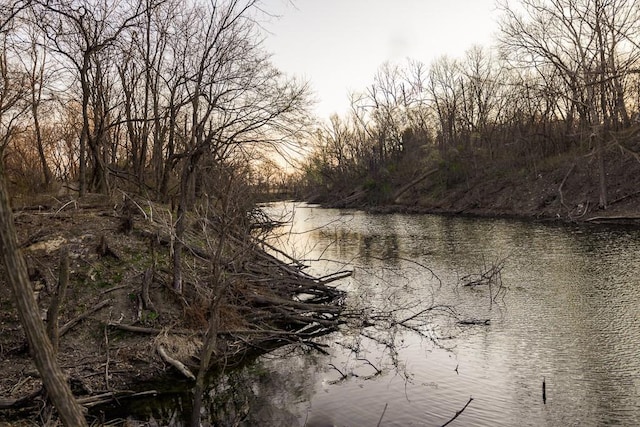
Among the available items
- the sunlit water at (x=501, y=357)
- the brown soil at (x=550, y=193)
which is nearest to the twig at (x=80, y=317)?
the sunlit water at (x=501, y=357)

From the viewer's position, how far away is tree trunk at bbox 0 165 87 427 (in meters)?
3.75

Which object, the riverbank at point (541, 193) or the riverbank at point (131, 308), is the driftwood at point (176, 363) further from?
the riverbank at point (541, 193)

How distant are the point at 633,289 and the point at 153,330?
1210cm

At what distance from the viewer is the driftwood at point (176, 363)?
9.28 metres

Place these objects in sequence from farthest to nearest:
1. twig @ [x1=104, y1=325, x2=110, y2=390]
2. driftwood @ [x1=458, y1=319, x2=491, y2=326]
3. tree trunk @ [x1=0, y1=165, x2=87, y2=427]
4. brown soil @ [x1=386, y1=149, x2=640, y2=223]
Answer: brown soil @ [x1=386, y1=149, x2=640, y2=223], driftwood @ [x1=458, y1=319, x2=491, y2=326], twig @ [x1=104, y1=325, x2=110, y2=390], tree trunk @ [x1=0, y1=165, x2=87, y2=427]

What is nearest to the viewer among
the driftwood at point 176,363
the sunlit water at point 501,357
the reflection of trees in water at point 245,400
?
the sunlit water at point 501,357

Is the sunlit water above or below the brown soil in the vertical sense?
below

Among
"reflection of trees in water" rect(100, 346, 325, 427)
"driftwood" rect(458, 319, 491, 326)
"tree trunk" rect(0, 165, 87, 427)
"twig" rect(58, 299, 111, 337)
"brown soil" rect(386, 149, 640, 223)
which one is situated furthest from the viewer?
"brown soil" rect(386, 149, 640, 223)

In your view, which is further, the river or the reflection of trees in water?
the reflection of trees in water

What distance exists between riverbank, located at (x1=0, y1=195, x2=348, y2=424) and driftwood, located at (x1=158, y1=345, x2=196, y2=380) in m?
0.02

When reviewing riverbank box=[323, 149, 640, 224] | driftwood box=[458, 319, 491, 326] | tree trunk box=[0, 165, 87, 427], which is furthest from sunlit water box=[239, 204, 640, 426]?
riverbank box=[323, 149, 640, 224]

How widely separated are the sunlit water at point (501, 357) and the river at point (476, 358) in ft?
0.09

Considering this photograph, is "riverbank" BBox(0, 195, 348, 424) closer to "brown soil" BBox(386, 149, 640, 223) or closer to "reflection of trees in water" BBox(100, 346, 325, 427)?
"reflection of trees in water" BBox(100, 346, 325, 427)

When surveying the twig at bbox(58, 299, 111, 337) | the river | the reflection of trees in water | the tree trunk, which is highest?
the tree trunk
